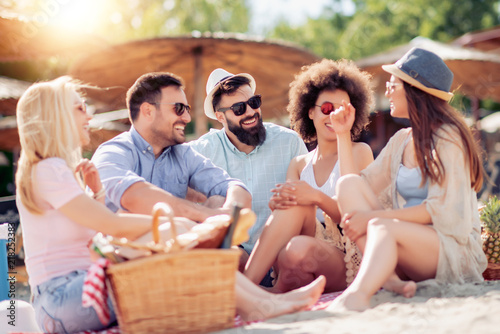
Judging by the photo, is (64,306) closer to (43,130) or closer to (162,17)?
(43,130)

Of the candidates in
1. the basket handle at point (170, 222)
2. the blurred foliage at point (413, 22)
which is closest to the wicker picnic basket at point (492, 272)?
the basket handle at point (170, 222)

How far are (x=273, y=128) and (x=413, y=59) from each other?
1668mm

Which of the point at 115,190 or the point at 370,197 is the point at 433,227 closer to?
the point at 370,197

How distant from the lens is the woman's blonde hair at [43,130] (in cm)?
298

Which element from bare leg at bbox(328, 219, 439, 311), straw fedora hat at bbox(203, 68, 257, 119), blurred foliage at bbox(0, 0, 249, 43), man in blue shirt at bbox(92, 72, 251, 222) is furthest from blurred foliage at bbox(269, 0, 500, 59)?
bare leg at bbox(328, 219, 439, 311)

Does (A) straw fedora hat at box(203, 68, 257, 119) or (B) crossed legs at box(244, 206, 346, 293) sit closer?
(B) crossed legs at box(244, 206, 346, 293)

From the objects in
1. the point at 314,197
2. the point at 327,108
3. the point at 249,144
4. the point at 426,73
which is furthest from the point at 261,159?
the point at 426,73

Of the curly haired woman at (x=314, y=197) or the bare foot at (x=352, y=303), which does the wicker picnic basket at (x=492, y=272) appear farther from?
the bare foot at (x=352, y=303)

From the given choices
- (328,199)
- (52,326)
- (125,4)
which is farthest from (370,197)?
(125,4)

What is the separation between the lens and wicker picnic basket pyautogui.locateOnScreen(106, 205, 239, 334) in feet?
8.36

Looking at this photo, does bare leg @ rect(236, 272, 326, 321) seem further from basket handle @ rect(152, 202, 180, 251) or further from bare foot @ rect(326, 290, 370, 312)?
basket handle @ rect(152, 202, 180, 251)

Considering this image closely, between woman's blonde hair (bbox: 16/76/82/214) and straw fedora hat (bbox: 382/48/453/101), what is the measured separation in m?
1.94

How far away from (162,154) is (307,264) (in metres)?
1.42

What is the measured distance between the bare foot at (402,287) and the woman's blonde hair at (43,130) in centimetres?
184
